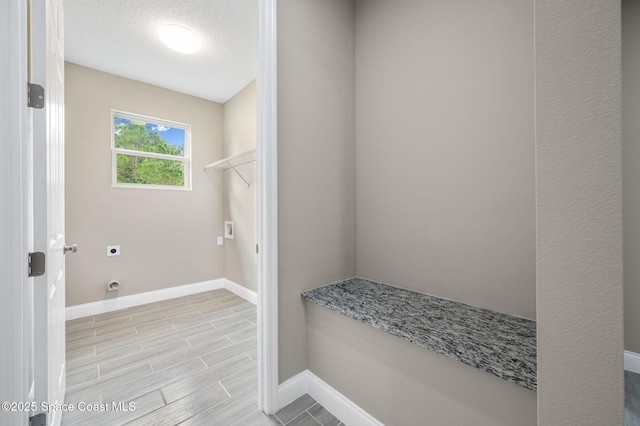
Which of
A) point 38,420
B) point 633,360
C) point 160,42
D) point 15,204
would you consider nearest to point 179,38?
point 160,42

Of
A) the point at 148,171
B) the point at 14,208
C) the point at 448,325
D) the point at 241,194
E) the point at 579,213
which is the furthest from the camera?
the point at 241,194

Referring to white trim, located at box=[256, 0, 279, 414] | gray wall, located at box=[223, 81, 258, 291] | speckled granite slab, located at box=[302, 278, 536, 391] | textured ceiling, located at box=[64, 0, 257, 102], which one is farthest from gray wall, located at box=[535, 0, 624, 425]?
gray wall, located at box=[223, 81, 258, 291]

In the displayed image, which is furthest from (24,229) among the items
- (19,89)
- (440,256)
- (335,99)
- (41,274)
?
(440,256)

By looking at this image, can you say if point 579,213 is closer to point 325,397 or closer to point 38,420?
point 325,397

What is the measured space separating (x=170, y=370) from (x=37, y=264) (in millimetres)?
1297

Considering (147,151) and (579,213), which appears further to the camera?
(147,151)

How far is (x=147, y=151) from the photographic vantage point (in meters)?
3.18

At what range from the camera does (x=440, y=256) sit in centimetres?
148

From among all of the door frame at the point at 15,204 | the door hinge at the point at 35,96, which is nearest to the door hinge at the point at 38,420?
the door frame at the point at 15,204

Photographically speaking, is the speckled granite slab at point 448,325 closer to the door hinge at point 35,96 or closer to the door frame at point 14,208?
the door frame at point 14,208

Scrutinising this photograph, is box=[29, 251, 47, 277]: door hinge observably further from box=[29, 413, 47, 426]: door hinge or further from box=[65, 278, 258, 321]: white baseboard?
box=[65, 278, 258, 321]: white baseboard

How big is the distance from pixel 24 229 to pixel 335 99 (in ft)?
5.39

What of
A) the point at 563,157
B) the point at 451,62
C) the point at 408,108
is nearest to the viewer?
the point at 563,157

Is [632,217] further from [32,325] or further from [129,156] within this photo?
[129,156]
